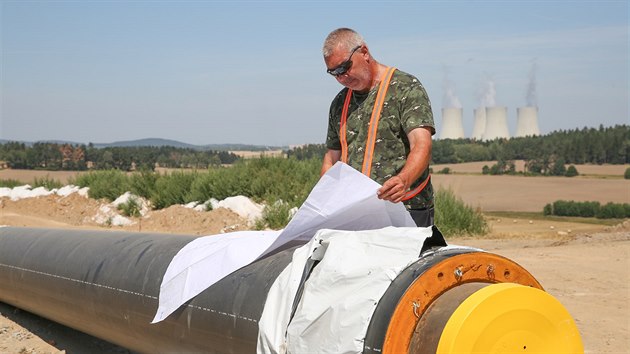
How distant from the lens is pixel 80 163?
2897cm

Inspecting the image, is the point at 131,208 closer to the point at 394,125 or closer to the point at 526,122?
the point at 394,125

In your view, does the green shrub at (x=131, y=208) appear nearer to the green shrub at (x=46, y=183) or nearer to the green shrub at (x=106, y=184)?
the green shrub at (x=106, y=184)

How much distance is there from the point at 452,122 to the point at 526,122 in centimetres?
505

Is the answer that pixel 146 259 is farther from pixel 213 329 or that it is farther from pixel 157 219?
pixel 157 219

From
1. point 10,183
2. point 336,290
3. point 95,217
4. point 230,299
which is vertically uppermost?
point 336,290

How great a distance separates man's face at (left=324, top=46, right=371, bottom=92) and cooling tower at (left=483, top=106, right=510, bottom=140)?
40964 millimetres

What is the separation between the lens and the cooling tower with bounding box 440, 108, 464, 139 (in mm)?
42781

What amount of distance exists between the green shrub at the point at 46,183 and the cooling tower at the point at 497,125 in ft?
89.5

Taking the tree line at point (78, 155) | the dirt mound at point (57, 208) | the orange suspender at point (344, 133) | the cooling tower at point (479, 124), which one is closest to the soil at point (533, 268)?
the dirt mound at point (57, 208)

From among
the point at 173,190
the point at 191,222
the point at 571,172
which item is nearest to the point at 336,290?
the point at 191,222

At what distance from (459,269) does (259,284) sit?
0.91 meters

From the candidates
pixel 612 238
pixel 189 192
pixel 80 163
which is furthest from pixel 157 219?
pixel 80 163

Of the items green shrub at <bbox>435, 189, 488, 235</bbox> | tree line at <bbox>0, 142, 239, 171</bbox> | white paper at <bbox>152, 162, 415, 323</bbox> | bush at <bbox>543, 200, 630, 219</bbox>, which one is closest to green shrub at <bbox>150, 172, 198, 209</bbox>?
green shrub at <bbox>435, 189, 488, 235</bbox>

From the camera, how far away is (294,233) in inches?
132
